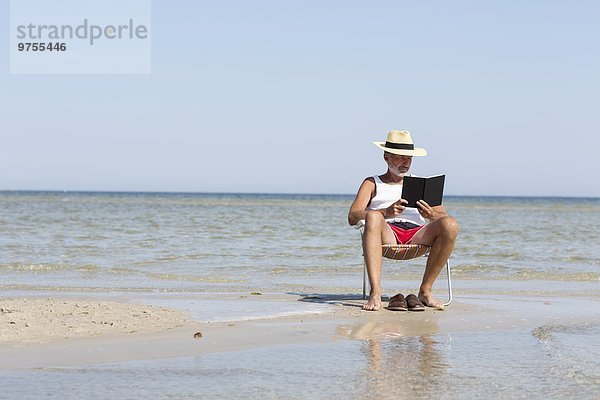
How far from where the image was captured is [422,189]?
20.8 feet

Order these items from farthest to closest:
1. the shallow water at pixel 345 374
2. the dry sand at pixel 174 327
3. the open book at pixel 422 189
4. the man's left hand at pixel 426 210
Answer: the man's left hand at pixel 426 210 < the open book at pixel 422 189 < the dry sand at pixel 174 327 < the shallow water at pixel 345 374

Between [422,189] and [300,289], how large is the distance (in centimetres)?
230

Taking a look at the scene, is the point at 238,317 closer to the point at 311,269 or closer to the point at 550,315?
the point at 550,315

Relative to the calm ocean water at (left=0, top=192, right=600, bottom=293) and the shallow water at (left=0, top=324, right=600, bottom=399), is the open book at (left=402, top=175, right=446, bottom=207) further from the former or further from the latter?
the calm ocean water at (left=0, top=192, right=600, bottom=293)

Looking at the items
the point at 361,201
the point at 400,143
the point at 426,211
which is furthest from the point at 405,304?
the point at 400,143

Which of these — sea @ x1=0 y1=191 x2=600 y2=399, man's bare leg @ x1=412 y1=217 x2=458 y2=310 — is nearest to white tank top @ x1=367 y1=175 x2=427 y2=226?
man's bare leg @ x1=412 y1=217 x2=458 y2=310

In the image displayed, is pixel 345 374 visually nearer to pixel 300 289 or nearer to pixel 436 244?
pixel 436 244

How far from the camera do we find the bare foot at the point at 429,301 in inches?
258

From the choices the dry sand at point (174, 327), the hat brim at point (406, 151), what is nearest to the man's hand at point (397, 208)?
the hat brim at point (406, 151)

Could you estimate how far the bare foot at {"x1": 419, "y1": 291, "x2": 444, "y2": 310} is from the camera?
6.55 meters

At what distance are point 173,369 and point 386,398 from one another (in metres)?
1.09

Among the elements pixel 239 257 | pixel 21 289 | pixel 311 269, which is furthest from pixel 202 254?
pixel 21 289

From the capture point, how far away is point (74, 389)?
3.61m

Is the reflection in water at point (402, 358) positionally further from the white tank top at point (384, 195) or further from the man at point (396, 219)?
the white tank top at point (384, 195)
